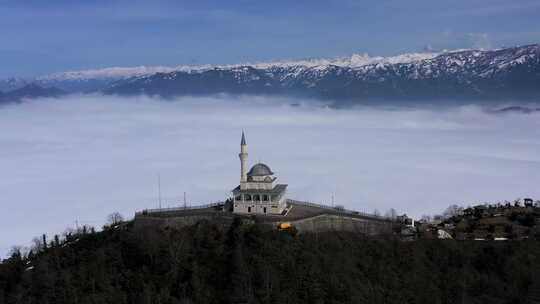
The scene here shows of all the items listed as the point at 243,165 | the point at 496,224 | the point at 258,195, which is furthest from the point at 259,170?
the point at 496,224

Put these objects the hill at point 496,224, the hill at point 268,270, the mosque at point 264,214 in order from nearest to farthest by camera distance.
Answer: the hill at point 268,270 → the hill at point 496,224 → the mosque at point 264,214

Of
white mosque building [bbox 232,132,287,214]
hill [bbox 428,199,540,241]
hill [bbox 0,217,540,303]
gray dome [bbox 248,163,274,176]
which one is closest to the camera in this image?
hill [bbox 0,217,540,303]

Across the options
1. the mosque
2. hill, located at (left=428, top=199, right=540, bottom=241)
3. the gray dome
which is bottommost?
hill, located at (left=428, top=199, right=540, bottom=241)

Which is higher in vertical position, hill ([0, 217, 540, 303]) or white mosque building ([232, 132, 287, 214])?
white mosque building ([232, 132, 287, 214])

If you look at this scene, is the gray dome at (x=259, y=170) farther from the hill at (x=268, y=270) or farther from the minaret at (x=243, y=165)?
the hill at (x=268, y=270)

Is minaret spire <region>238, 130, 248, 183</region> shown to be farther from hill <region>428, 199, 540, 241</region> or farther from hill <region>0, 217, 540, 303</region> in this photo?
hill <region>428, 199, 540, 241</region>

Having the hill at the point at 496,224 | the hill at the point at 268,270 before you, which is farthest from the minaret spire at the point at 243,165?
the hill at the point at 496,224

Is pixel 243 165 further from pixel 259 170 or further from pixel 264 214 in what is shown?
pixel 264 214

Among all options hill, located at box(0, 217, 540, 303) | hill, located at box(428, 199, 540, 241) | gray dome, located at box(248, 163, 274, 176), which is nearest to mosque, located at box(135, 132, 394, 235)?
gray dome, located at box(248, 163, 274, 176)

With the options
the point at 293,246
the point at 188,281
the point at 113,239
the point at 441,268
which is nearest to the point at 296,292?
the point at 293,246
